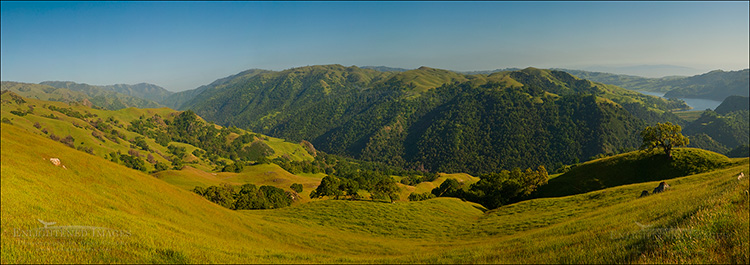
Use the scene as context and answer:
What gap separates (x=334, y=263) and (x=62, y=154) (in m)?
35.8

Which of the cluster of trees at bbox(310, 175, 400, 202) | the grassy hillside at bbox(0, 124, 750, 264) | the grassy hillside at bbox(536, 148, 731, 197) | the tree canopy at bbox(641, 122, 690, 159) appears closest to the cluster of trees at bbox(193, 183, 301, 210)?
the cluster of trees at bbox(310, 175, 400, 202)

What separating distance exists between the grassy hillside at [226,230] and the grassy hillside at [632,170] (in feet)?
124

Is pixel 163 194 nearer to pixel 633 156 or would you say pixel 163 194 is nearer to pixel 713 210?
pixel 713 210

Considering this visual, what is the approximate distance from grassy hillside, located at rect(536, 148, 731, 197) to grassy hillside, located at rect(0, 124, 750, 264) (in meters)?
37.8

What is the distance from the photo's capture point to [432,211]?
197 feet

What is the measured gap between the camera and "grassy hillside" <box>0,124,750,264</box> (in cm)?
960

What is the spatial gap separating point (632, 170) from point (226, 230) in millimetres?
98503

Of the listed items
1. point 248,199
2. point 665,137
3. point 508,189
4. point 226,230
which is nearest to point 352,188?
point 248,199

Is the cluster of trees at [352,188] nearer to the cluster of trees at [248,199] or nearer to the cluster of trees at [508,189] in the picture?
the cluster of trees at [248,199]

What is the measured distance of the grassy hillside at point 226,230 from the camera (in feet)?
31.5

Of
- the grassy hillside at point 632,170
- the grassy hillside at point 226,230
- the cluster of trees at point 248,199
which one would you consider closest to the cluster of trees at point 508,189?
the grassy hillside at point 632,170

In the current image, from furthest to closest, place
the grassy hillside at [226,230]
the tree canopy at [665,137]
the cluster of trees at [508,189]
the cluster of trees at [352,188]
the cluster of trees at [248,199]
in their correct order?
the cluster of trees at [248,199], the cluster of trees at [508,189], the cluster of trees at [352,188], the tree canopy at [665,137], the grassy hillside at [226,230]

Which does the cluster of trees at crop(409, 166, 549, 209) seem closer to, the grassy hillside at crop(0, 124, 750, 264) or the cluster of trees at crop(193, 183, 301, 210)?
the grassy hillside at crop(0, 124, 750, 264)

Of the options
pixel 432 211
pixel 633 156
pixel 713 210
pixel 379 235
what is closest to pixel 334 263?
pixel 713 210
